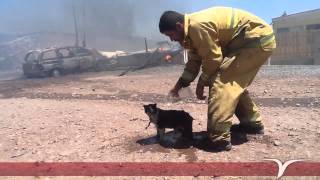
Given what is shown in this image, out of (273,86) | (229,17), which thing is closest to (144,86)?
(273,86)

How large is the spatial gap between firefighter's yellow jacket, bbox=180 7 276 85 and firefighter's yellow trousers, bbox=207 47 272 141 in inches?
3.3

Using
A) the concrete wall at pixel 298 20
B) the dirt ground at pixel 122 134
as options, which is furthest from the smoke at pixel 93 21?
the dirt ground at pixel 122 134

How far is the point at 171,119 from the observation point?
17.5 feet

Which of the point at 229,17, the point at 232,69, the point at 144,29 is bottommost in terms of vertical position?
the point at 144,29

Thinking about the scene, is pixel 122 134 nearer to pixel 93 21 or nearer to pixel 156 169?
pixel 156 169

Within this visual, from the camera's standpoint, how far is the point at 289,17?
108 ft

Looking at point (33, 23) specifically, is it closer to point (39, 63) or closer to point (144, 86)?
point (39, 63)

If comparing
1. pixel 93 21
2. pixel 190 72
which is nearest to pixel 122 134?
pixel 190 72

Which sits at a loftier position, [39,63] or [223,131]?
[223,131]

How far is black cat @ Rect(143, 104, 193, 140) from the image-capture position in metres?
5.30

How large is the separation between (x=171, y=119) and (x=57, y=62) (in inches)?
689

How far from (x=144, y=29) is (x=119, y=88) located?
133ft

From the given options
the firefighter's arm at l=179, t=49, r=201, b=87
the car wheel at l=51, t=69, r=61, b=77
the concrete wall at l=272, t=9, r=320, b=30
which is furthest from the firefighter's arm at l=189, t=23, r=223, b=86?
the concrete wall at l=272, t=9, r=320, b=30

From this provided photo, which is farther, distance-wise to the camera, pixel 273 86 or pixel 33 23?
pixel 33 23
